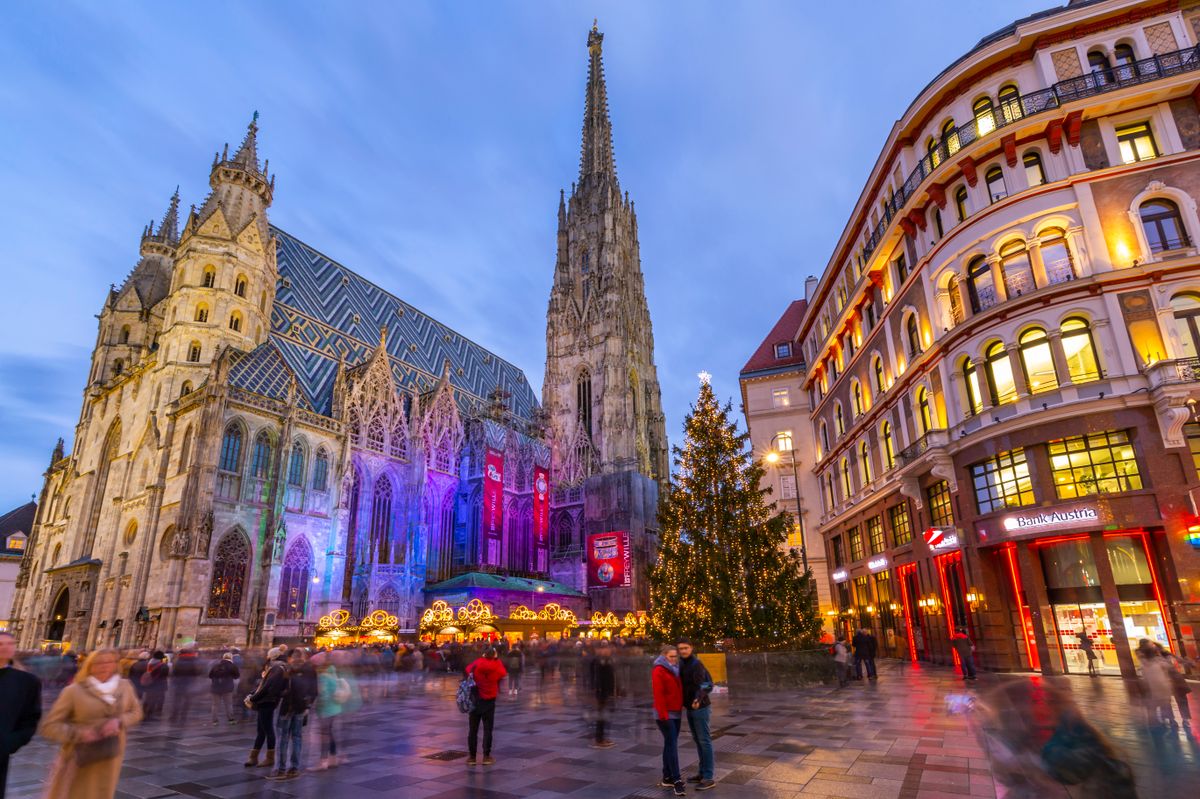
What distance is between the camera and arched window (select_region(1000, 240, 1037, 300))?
751 inches

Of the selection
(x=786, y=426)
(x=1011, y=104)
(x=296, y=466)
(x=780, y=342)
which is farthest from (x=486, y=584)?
(x=1011, y=104)

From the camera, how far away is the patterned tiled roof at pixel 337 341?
45.7 metres

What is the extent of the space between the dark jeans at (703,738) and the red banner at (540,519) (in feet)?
162

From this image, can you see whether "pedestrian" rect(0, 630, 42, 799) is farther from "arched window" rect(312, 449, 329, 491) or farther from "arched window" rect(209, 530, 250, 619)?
"arched window" rect(312, 449, 329, 491)

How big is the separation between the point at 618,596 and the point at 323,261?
4029cm

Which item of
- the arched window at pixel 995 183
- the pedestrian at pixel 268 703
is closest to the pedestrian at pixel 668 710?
the pedestrian at pixel 268 703

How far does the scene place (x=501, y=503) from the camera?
52625 mm

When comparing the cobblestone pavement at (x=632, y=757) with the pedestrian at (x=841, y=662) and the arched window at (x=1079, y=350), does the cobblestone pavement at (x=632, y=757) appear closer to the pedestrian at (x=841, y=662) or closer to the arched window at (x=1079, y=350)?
the pedestrian at (x=841, y=662)

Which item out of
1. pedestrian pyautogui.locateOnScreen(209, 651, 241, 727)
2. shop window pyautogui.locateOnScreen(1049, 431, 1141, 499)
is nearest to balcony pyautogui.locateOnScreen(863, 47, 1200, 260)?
shop window pyautogui.locateOnScreen(1049, 431, 1141, 499)

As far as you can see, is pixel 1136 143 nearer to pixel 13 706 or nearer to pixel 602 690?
pixel 602 690

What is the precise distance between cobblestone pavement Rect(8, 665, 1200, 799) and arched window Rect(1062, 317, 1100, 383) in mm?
8240

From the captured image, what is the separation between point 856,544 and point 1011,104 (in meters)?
19.6

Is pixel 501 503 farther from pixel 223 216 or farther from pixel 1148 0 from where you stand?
pixel 1148 0

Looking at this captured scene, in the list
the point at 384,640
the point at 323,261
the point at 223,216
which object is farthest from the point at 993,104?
the point at 323,261
